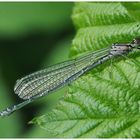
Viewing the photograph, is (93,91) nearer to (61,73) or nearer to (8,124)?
(61,73)

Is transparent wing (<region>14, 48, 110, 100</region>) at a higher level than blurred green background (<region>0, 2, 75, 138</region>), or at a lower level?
lower

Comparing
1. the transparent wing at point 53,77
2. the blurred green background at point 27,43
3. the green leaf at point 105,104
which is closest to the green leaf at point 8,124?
the blurred green background at point 27,43

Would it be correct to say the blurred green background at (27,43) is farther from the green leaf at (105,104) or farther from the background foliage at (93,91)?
the green leaf at (105,104)

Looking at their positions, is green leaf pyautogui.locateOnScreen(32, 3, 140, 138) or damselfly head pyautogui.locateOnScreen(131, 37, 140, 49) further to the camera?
damselfly head pyautogui.locateOnScreen(131, 37, 140, 49)

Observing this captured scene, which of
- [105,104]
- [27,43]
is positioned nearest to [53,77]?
[105,104]

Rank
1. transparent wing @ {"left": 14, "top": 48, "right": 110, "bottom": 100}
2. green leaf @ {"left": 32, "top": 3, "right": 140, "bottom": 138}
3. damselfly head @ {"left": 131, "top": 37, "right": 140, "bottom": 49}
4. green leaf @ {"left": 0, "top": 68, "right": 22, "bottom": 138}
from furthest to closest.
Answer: green leaf @ {"left": 0, "top": 68, "right": 22, "bottom": 138} → transparent wing @ {"left": 14, "top": 48, "right": 110, "bottom": 100} → damselfly head @ {"left": 131, "top": 37, "right": 140, "bottom": 49} → green leaf @ {"left": 32, "top": 3, "right": 140, "bottom": 138}

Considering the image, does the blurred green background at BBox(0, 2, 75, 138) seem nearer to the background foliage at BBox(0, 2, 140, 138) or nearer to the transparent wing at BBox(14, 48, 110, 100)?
the background foliage at BBox(0, 2, 140, 138)

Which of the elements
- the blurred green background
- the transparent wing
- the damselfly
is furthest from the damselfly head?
the blurred green background

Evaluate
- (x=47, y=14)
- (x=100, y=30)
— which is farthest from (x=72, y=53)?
(x=47, y=14)
